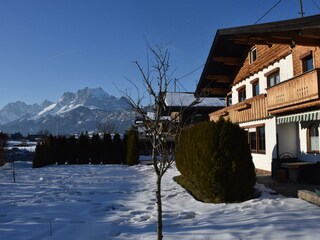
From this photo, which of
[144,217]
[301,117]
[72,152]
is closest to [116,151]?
[72,152]

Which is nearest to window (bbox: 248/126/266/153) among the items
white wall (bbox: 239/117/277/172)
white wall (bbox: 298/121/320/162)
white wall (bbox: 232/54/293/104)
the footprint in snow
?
white wall (bbox: 239/117/277/172)

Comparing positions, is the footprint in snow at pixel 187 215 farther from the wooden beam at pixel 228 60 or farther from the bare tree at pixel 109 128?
the bare tree at pixel 109 128

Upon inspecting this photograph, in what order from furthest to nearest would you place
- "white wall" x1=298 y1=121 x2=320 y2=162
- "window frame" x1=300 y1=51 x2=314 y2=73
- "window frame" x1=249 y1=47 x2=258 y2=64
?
"window frame" x1=249 y1=47 x2=258 y2=64
"white wall" x1=298 y1=121 x2=320 y2=162
"window frame" x1=300 y1=51 x2=314 y2=73

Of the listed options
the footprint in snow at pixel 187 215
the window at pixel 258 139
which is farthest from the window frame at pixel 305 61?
the footprint in snow at pixel 187 215

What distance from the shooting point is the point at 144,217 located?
27.3 feet

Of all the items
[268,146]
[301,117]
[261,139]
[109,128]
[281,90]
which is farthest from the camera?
[109,128]

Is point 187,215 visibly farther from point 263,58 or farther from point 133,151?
point 133,151

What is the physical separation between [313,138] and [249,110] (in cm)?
459

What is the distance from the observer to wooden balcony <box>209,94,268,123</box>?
16508 millimetres

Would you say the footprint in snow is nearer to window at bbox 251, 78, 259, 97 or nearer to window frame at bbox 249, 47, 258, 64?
window at bbox 251, 78, 259, 97

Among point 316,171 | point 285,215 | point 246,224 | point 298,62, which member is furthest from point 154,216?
point 298,62

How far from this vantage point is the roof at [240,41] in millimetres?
11527

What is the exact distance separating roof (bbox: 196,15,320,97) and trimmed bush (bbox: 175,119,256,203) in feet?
4.79

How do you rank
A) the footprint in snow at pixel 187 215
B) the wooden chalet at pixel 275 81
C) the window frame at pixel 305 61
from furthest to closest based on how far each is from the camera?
the window frame at pixel 305 61 → the wooden chalet at pixel 275 81 → the footprint in snow at pixel 187 215
